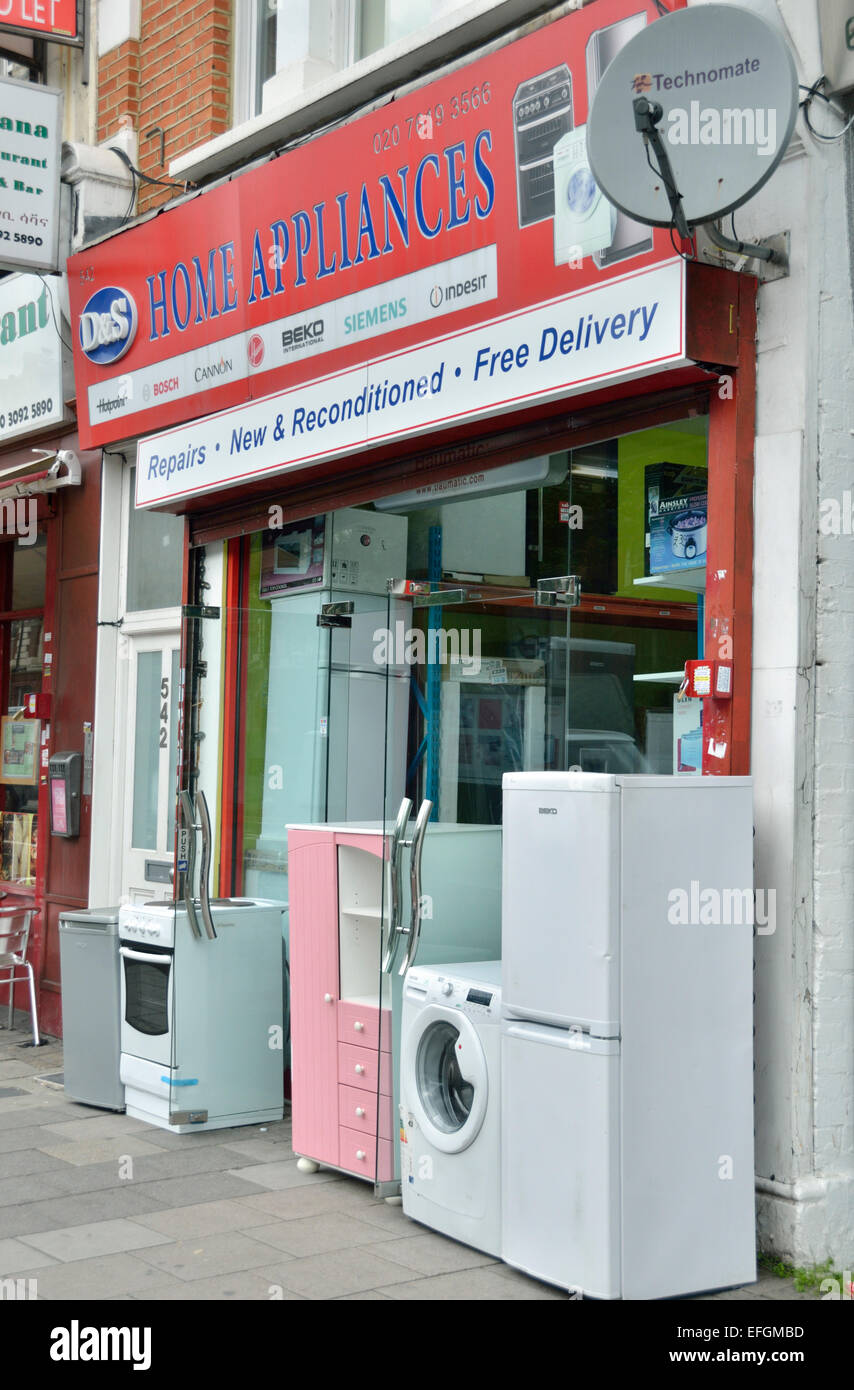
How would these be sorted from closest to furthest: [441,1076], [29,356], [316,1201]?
[441,1076] → [316,1201] → [29,356]

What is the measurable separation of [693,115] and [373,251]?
2.30 metres

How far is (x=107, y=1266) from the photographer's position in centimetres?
498

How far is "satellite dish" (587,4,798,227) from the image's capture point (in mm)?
4711

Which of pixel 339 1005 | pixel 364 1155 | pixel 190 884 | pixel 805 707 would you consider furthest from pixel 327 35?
pixel 364 1155

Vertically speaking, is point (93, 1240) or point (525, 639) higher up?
point (525, 639)

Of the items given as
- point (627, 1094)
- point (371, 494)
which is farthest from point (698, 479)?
point (627, 1094)

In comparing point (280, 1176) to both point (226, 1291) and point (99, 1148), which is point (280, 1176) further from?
point (226, 1291)

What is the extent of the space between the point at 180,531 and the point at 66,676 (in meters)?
1.38

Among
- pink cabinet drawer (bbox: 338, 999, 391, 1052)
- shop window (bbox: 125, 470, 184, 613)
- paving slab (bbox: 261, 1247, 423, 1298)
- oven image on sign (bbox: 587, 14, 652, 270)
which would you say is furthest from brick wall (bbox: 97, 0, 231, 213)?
paving slab (bbox: 261, 1247, 423, 1298)

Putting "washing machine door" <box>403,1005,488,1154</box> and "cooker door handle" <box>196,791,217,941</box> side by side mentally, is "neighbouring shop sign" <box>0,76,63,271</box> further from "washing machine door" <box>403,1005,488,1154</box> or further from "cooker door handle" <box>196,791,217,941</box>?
"washing machine door" <box>403,1005,488,1154</box>

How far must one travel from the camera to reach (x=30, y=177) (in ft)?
28.2

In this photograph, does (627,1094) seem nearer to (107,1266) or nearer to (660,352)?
(107,1266)

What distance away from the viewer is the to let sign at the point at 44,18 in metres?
8.42

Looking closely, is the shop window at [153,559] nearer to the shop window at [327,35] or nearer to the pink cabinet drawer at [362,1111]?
the shop window at [327,35]
